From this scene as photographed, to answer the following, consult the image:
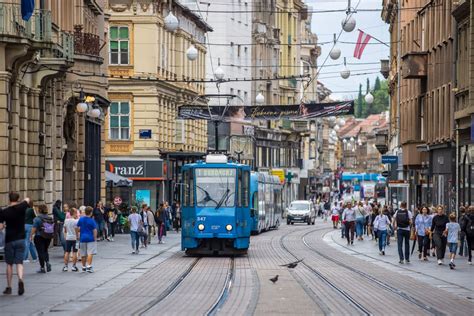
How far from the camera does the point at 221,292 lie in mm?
26750

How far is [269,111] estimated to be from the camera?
7125 cm

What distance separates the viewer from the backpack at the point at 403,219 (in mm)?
Result: 39750

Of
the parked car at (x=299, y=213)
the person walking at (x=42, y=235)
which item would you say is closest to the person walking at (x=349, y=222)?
the person walking at (x=42, y=235)

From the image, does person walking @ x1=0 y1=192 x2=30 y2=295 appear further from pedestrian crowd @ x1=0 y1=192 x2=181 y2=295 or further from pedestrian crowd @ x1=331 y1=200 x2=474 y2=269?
pedestrian crowd @ x1=331 y1=200 x2=474 y2=269

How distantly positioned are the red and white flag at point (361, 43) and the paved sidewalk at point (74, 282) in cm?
1617

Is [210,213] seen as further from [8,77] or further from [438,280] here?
[438,280]

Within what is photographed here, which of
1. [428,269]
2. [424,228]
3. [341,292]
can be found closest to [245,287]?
Result: [341,292]

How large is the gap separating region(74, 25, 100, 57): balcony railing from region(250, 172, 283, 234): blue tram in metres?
10.8

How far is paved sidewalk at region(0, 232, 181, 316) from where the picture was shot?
22891mm

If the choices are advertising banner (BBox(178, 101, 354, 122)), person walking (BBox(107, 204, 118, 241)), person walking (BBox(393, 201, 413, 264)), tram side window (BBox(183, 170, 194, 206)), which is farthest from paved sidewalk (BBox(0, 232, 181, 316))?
advertising banner (BBox(178, 101, 354, 122))

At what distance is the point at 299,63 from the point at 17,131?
99639 mm

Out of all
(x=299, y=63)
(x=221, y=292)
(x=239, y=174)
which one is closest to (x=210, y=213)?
(x=239, y=174)

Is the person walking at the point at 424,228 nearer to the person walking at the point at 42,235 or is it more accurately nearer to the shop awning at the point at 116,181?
the person walking at the point at 42,235

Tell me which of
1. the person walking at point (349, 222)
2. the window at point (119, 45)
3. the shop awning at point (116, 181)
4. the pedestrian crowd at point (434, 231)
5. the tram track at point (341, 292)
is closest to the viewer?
the tram track at point (341, 292)
